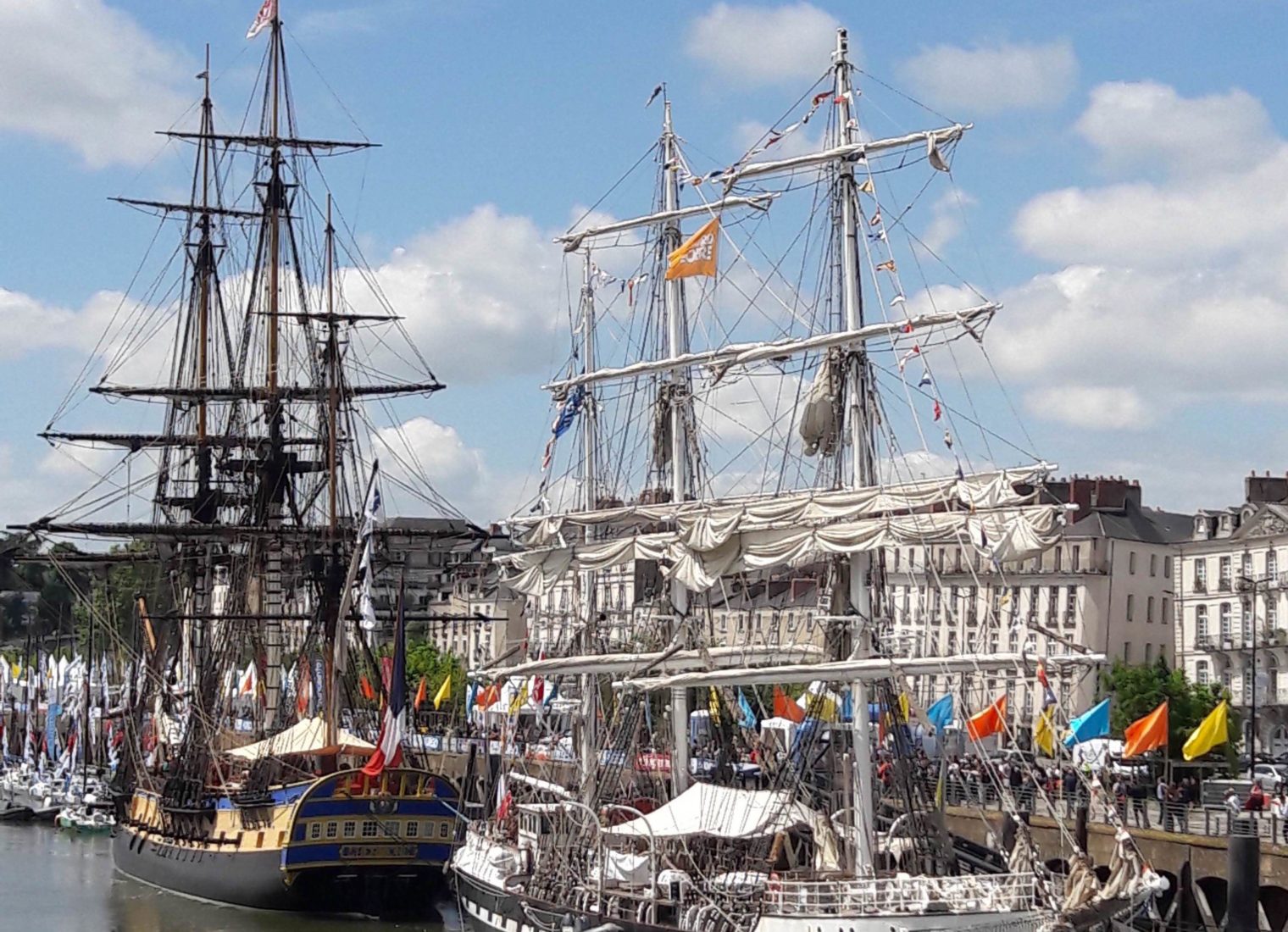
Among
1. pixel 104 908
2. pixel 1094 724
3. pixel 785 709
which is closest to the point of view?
pixel 1094 724

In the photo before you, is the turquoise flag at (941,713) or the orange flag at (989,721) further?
the turquoise flag at (941,713)

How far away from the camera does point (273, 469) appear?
7488cm

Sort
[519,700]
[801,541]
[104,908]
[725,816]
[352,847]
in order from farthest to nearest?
1. [519,700]
2. [104,908]
3. [352,847]
4. [801,541]
5. [725,816]

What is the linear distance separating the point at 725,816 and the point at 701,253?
13030 mm

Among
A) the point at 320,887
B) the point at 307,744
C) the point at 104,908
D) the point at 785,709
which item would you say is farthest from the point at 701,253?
the point at 104,908

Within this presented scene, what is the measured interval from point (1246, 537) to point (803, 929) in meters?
64.8

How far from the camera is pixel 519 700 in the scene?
200 ft

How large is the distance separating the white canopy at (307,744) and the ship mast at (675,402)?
1089 cm

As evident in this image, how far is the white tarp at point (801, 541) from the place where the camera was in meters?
40.9

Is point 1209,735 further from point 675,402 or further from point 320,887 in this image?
point 320,887

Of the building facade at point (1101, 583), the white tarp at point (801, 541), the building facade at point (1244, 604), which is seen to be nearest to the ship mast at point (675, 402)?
the white tarp at point (801, 541)

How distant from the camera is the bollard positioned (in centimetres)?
A: 4119

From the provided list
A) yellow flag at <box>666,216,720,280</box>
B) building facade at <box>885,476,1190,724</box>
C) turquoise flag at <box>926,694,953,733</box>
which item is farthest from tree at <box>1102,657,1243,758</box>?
yellow flag at <box>666,216,720,280</box>

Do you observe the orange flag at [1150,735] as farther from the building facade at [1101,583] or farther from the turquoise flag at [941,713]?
the building facade at [1101,583]
